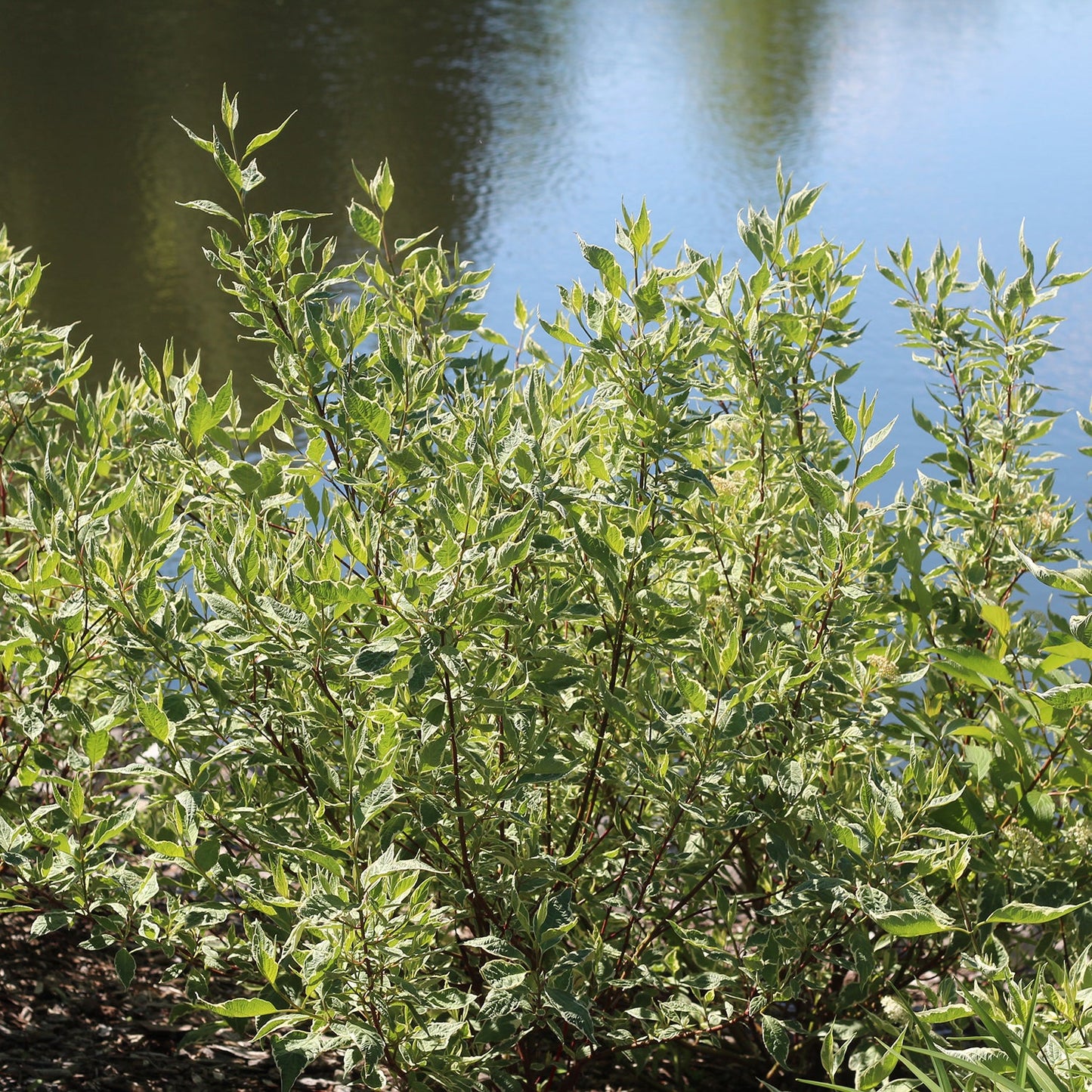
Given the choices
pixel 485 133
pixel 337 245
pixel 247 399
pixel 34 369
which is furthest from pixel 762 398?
pixel 485 133

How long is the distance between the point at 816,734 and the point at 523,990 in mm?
657

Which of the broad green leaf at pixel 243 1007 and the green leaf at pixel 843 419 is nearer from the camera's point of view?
the broad green leaf at pixel 243 1007

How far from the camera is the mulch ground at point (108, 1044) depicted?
2369 millimetres

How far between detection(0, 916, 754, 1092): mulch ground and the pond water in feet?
15.2

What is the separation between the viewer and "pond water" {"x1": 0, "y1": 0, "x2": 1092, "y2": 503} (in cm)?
821

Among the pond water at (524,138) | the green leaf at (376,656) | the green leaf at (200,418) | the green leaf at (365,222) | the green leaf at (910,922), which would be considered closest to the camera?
the green leaf at (376,656)

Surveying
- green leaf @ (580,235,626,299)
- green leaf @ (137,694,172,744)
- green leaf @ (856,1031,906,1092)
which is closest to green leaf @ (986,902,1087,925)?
green leaf @ (856,1031,906,1092)

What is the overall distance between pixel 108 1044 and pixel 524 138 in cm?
1119

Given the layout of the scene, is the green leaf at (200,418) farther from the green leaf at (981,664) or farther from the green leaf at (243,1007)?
the green leaf at (981,664)

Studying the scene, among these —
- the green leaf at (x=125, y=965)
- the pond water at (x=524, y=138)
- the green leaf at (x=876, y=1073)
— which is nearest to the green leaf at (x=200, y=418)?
the green leaf at (x=125, y=965)

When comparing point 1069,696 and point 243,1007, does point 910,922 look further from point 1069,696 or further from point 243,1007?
point 243,1007

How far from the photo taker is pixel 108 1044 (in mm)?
2502

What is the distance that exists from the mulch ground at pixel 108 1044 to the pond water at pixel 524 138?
464cm

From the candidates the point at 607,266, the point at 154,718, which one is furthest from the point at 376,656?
the point at 607,266
